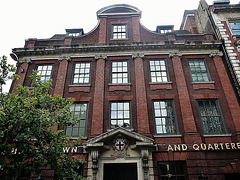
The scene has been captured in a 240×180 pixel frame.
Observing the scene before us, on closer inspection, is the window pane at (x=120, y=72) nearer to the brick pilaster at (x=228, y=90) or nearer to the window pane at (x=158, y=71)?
the window pane at (x=158, y=71)

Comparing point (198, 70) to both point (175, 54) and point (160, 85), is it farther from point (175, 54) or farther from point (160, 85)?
point (160, 85)

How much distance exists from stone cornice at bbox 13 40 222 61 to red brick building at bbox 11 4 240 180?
8 centimetres

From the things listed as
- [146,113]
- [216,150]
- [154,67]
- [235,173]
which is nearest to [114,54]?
[154,67]

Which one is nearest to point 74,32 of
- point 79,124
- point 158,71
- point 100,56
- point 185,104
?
point 100,56

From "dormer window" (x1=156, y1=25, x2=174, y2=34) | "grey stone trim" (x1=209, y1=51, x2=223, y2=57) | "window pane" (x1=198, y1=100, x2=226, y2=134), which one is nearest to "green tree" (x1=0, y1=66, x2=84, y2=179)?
"window pane" (x1=198, y1=100, x2=226, y2=134)

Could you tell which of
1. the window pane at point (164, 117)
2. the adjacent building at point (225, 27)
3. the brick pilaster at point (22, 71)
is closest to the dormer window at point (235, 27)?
the adjacent building at point (225, 27)

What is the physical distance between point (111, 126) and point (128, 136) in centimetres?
156

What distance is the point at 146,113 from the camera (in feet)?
36.2

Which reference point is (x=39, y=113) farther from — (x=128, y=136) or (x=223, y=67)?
(x=223, y=67)

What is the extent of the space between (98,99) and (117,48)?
456 centimetres

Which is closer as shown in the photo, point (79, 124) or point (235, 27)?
point (79, 124)

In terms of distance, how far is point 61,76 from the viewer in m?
12.7

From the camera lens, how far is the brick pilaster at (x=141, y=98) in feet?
35.0

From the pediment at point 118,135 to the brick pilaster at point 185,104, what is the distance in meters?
2.39
